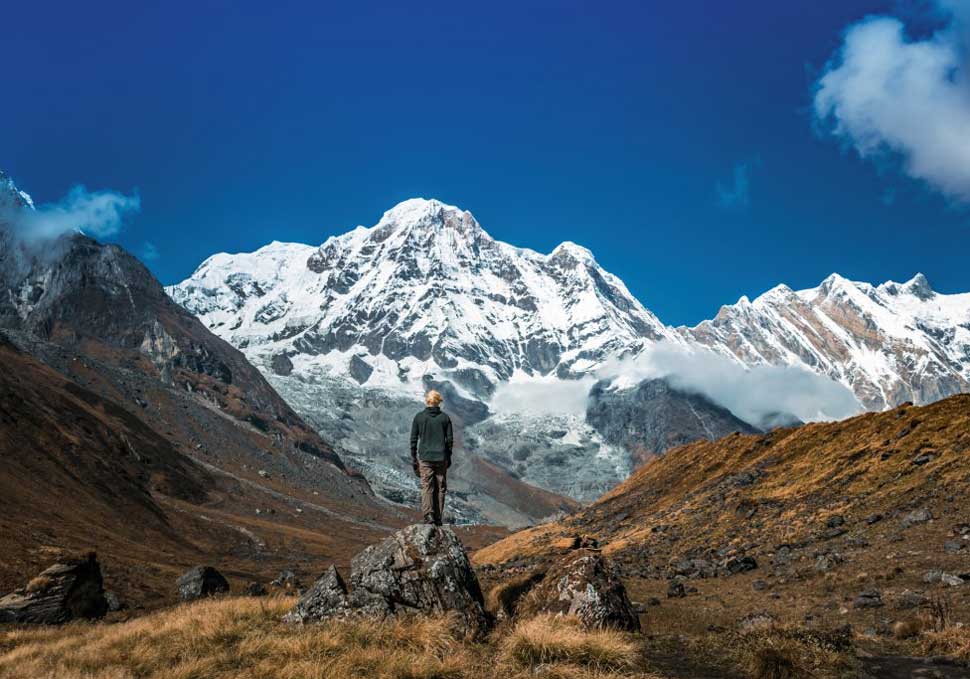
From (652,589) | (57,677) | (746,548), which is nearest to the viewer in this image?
(57,677)

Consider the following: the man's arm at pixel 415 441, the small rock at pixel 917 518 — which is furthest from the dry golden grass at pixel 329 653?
the small rock at pixel 917 518

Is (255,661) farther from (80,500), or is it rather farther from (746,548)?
(80,500)

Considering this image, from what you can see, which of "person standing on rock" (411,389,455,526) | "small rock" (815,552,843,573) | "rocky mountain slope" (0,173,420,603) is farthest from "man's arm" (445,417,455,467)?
"rocky mountain slope" (0,173,420,603)

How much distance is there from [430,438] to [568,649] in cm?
676

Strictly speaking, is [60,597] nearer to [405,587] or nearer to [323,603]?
[323,603]

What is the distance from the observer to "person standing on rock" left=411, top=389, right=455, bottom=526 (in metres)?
→ 16.2

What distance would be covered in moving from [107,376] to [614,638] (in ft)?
612

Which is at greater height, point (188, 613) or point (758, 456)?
point (758, 456)

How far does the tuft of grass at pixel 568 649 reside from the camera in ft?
34.1

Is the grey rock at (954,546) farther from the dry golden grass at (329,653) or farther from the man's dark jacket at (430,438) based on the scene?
the man's dark jacket at (430,438)

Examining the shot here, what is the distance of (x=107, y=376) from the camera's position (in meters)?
170

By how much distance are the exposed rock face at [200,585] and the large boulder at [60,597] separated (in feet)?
33.9

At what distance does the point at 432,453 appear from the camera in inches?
637

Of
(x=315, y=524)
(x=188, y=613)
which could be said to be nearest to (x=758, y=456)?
(x=188, y=613)
